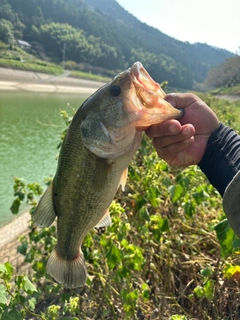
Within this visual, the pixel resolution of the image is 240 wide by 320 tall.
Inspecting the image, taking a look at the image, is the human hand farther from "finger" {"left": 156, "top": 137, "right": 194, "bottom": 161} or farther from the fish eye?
the fish eye

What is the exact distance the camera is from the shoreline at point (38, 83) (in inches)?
1421

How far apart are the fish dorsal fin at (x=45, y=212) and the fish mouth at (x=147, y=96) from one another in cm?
69

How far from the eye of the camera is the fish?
1.48 metres

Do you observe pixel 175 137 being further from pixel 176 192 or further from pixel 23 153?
pixel 23 153

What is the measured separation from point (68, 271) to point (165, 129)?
0.97 m

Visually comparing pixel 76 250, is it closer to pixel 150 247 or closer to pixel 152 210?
pixel 150 247

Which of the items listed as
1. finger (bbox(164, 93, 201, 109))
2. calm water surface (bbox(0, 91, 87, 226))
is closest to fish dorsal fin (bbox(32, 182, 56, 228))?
finger (bbox(164, 93, 201, 109))

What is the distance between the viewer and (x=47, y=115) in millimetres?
21109

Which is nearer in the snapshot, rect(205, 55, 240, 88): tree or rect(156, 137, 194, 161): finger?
rect(156, 137, 194, 161): finger

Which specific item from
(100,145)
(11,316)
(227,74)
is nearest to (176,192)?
(100,145)

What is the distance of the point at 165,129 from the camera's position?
1.54 m

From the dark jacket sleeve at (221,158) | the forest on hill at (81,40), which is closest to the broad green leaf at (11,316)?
the dark jacket sleeve at (221,158)

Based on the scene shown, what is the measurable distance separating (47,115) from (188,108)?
66.1 ft

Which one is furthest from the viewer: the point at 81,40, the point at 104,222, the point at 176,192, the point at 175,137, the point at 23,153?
the point at 81,40
